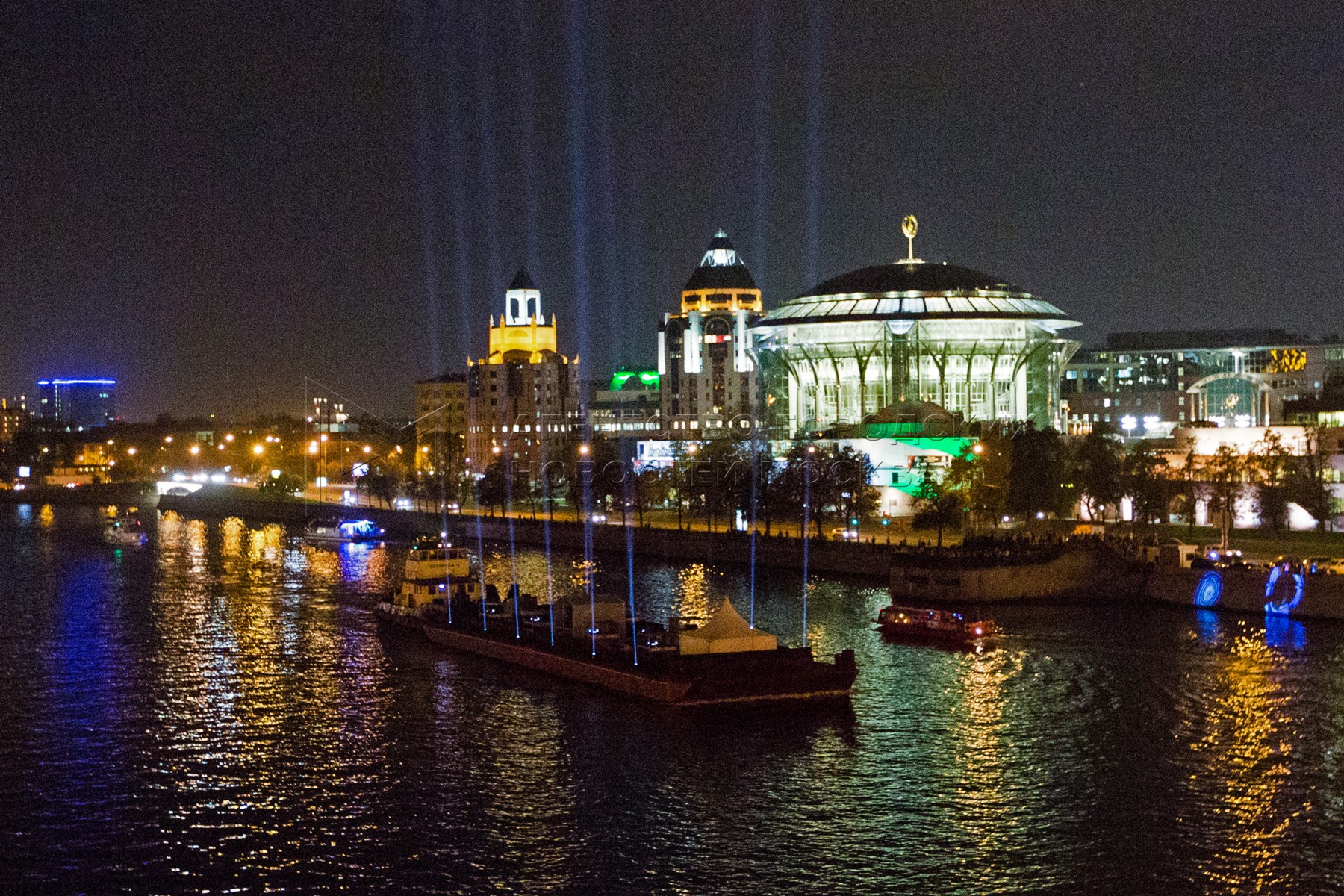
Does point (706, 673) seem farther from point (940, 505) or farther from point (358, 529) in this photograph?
point (358, 529)

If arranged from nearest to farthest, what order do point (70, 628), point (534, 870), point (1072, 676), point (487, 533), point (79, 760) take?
point (534, 870) → point (79, 760) → point (1072, 676) → point (70, 628) → point (487, 533)

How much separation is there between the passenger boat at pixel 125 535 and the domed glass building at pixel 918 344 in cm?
3861

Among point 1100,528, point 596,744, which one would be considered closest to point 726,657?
point 596,744

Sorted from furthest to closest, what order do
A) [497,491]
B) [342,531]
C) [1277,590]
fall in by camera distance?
1. [497,491]
2. [342,531]
3. [1277,590]

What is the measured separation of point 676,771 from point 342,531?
5764 centimetres

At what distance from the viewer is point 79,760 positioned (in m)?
29.1

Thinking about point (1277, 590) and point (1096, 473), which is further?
point (1096, 473)

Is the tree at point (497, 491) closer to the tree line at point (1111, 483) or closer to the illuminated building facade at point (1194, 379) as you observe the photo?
the tree line at point (1111, 483)

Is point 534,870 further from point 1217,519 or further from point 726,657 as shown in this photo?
point 1217,519

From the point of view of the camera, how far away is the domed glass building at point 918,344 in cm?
9806

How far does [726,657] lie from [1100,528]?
3671cm

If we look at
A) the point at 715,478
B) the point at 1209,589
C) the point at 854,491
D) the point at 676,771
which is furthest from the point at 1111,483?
the point at 676,771

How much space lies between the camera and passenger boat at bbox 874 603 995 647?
41469 millimetres

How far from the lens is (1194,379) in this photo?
133875 millimetres
